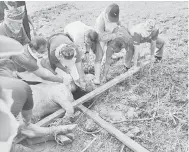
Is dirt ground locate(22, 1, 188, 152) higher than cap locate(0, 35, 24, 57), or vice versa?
cap locate(0, 35, 24, 57)

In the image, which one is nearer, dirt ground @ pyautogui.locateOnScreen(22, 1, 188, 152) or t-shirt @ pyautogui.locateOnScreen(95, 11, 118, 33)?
dirt ground @ pyautogui.locateOnScreen(22, 1, 188, 152)

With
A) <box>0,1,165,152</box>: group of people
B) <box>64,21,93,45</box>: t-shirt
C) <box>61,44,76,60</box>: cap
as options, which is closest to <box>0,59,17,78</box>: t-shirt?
<box>0,1,165,152</box>: group of people

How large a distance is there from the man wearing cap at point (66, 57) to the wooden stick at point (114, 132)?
2.14 ft

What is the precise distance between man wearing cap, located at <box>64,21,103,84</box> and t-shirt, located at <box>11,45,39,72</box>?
102 centimetres

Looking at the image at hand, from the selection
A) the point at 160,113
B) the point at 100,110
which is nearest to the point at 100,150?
the point at 100,110

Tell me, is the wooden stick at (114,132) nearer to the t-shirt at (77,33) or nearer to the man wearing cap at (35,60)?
the man wearing cap at (35,60)

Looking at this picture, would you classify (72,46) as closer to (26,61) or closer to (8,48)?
(26,61)

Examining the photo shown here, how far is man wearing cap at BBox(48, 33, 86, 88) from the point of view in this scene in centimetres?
395

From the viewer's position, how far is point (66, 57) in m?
3.99

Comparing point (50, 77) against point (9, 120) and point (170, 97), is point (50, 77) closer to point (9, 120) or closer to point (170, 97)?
point (170, 97)

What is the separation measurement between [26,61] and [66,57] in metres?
0.57

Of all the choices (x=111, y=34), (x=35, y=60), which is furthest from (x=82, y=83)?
(x=111, y=34)

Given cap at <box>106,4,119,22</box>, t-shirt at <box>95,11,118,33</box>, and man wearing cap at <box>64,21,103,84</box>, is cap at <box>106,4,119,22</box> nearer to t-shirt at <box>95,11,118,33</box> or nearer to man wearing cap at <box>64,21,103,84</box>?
t-shirt at <box>95,11,118,33</box>

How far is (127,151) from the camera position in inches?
129
